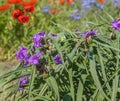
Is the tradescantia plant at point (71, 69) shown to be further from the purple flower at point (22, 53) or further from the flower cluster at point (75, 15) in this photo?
the flower cluster at point (75, 15)

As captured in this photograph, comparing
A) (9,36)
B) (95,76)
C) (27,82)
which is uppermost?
(9,36)

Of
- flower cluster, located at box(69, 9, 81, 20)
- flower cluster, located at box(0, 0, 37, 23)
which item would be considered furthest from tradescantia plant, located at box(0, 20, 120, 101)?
flower cluster, located at box(69, 9, 81, 20)

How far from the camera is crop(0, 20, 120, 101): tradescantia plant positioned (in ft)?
9.37

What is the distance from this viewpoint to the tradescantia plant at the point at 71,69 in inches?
112

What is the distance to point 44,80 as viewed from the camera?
3.02 m

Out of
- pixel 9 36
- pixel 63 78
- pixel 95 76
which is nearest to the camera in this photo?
pixel 95 76

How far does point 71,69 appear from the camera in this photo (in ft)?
9.71

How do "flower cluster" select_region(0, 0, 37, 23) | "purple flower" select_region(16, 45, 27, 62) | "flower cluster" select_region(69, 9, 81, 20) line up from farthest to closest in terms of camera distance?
"flower cluster" select_region(69, 9, 81, 20) → "flower cluster" select_region(0, 0, 37, 23) → "purple flower" select_region(16, 45, 27, 62)

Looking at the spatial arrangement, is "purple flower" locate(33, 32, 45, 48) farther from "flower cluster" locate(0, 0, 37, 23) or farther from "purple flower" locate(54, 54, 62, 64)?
"flower cluster" locate(0, 0, 37, 23)

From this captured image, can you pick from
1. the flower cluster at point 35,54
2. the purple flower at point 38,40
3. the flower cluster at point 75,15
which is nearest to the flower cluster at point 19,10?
the flower cluster at point 75,15

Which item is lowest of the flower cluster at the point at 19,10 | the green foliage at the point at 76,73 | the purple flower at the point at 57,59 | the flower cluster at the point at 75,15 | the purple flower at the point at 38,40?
the green foliage at the point at 76,73

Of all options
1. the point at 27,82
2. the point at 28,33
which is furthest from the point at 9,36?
the point at 27,82

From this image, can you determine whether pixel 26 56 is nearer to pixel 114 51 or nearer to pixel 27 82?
pixel 27 82

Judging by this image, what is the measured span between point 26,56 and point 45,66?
31 cm
